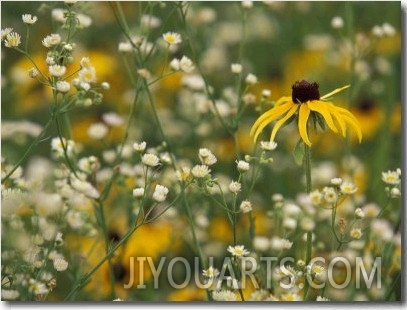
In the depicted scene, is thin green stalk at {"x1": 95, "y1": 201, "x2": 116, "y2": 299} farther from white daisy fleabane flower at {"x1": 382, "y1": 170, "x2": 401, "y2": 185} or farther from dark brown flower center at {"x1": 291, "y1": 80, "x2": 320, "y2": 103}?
white daisy fleabane flower at {"x1": 382, "y1": 170, "x2": 401, "y2": 185}

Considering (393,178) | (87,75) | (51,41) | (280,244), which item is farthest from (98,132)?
(393,178)

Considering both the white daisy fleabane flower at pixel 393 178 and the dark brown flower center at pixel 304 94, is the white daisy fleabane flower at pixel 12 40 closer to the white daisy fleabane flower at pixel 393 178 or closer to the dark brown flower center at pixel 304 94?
the dark brown flower center at pixel 304 94

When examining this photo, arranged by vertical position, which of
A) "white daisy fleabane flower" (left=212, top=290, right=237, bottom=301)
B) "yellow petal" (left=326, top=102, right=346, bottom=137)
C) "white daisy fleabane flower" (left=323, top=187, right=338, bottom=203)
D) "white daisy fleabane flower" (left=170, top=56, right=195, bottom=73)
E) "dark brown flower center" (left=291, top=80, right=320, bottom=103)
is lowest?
"white daisy fleabane flower" (left=212, top=290, right=237, bottom=301)

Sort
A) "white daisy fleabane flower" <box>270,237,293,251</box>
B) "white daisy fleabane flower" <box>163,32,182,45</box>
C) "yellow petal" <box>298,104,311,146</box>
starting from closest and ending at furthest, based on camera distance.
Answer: "yellow petal" <box>298,104,311,146</box> → "white daisy fleabane flower" <box>270,237,293,251</box> → "white daisy fleabane flower" <box>163,32,182,45</box>

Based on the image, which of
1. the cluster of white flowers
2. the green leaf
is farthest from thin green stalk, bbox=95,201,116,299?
the cluster of white flowers

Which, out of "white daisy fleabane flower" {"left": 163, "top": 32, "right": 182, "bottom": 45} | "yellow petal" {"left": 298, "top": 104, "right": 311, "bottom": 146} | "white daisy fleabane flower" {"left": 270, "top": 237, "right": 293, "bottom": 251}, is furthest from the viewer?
"white daisy fleabane flower" {"left": 163, "top": 32, "right": 182, "bottom": 45}

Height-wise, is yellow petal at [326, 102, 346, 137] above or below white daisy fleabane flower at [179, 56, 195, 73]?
below

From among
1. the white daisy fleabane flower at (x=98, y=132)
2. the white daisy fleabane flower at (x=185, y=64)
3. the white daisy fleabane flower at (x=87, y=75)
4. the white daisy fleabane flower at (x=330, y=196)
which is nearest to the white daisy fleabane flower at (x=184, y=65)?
the white daisy fleabane flower at (x=185, y=64)

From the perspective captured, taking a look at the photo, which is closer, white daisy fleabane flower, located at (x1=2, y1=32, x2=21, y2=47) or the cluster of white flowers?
white daisy fleabane flower, located at (x1=2, y1=32, x2=21, y2=47)
